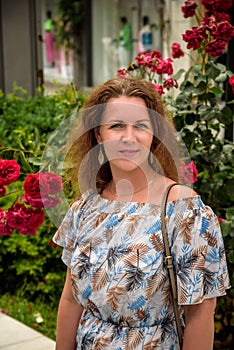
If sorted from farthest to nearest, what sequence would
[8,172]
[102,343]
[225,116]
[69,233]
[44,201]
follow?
[225,116], [8,172], [44,201], [69,233], [102,343]

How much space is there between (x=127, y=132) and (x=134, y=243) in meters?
0.33

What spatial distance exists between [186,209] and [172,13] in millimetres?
7670

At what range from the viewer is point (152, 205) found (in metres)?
2.11

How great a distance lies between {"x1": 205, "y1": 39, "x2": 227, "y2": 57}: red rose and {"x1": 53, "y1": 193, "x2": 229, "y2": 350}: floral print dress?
4.63ft

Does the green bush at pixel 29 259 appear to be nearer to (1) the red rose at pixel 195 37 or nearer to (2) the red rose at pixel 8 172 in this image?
(1) the red rose at pixel 195 37

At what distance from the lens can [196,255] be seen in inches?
79.4

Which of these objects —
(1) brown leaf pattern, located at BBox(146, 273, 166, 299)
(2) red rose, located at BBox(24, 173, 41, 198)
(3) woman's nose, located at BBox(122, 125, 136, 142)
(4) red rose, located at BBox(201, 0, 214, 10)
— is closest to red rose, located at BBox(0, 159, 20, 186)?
(2) red rose, located at BBox(24, 173, 41, 198)

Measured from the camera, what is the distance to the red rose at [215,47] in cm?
331

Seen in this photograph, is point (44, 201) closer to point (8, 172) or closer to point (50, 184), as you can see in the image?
point (50, 184)

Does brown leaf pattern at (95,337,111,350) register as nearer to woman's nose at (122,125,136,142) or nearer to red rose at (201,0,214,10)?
woman's nose at (122,125,136,142)

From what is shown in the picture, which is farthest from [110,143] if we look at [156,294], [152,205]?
[156,294]

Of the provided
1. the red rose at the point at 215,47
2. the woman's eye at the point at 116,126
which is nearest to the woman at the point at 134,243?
the woman's eye at the point at 116,126

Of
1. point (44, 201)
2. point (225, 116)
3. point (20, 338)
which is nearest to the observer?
point (44, 201)

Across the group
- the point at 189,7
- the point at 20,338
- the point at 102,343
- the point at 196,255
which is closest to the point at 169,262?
the point at 196,255
